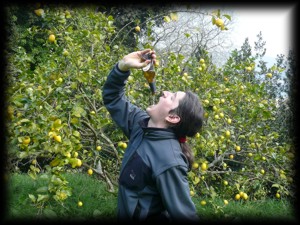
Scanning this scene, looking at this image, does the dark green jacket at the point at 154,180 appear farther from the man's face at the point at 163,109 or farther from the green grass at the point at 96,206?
the green grass at the point at 96,206

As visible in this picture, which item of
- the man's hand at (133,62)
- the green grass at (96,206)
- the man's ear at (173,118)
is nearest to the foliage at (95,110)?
the green grass at (96,206)

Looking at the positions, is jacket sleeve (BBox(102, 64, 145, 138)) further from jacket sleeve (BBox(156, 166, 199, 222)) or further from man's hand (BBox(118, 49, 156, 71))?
jacket sleeve (BBox(156, 166, 199, 222))

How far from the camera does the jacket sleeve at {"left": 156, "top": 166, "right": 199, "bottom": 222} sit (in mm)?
1170

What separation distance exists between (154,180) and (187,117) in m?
0.30

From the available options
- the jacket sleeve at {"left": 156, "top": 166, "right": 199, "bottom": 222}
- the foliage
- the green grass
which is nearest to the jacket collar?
the jacket sleeve at {"left": 156, "top": 166, "right": 199, "bottom": 222}

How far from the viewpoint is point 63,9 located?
2.25 meters

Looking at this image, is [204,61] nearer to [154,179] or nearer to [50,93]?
[50,93]

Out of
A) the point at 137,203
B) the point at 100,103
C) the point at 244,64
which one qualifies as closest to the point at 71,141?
the point at 137,203

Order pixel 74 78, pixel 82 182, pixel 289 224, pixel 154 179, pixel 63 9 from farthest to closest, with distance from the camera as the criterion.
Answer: pixel 82 182
pixel 289 224
pixel 63 9
pixel 74 78
pixel 154 179

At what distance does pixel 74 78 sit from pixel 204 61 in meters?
1.14

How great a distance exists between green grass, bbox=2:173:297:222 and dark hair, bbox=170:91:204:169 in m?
1.06

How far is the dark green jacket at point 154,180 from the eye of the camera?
1188 mm

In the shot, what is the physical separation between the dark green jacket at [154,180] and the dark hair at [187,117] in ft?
0.19

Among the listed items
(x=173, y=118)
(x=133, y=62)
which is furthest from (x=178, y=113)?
(x=133, y=62)
